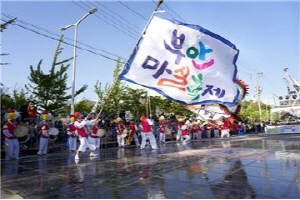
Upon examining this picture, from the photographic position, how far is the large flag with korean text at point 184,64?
892 centimetres

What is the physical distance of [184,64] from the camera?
916 cm

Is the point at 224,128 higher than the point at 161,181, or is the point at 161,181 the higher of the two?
the point at 224,128

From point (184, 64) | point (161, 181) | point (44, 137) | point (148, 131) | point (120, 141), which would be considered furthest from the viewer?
point (120, 141)

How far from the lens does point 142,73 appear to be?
29.5ft

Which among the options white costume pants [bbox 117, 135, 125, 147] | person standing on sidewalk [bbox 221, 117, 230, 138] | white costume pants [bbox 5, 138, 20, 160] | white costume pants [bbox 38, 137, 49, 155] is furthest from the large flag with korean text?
person standing on sidewalk [bbox 221, 117, 230, 138]

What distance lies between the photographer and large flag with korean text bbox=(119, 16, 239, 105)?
892 cm

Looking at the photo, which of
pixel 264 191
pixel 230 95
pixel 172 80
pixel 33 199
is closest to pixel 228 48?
pixel 230 95

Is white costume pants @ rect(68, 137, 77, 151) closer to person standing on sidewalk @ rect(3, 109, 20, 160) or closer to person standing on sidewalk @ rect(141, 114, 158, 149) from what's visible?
person standing on sidewalk @ rect(141, 114, 158, 149)

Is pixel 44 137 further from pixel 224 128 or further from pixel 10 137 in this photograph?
pixel 224 128

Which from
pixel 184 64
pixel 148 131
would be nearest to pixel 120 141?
pixel 148 131

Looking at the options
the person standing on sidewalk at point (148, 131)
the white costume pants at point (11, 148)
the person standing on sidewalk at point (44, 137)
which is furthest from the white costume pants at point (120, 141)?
the white costume pants at point (11, 148)

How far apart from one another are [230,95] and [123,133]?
1093cm

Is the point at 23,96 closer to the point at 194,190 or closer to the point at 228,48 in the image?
the point at 228,48

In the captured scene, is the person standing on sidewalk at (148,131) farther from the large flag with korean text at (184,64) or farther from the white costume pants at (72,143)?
the large flag with korean text at (184,64)
